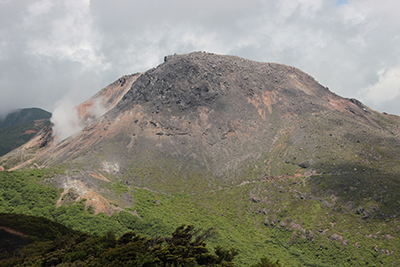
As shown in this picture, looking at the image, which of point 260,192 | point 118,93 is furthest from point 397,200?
point 118,93

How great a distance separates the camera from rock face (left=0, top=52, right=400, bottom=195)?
341 feet

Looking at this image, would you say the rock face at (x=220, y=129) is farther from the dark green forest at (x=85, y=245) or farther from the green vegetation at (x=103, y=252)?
the green vegetation at (x=103, y=252)

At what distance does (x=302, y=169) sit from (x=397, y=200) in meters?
32.3

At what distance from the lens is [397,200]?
70.6 m

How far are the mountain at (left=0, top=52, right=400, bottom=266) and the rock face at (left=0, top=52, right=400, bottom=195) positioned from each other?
57 cm

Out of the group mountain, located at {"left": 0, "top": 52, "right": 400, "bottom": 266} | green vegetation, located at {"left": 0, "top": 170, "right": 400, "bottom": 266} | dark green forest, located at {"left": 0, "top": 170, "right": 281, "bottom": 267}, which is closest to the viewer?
dark green forest, located at {"left": 0, "top": 170, "right": 281, "bottom": 267}

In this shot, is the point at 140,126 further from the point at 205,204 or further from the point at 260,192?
the point at 260,192

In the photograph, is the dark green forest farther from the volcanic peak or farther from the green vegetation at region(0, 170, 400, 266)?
the volcanic peak

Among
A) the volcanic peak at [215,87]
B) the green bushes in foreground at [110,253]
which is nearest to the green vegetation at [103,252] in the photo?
the green bushes in foreground at [110,253]

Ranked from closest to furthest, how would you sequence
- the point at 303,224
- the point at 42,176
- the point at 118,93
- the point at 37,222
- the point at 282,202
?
the point at 37,222 < the point at 42,176 < the point at 303,224 < the point at 282,202 < the point at 118,93

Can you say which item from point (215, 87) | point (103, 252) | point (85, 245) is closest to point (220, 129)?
point (215, 87)

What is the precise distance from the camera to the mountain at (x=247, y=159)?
71.9 meters

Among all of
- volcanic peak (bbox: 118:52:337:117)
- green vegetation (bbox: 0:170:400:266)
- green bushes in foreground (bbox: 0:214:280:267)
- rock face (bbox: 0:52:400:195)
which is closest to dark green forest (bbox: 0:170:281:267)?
green bushes in foreground (bbox: 0:214:280:267)

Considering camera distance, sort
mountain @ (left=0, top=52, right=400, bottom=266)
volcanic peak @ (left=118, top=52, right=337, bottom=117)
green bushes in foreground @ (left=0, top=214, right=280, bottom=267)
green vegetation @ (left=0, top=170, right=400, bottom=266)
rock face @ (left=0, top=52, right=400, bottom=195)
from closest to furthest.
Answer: green bushes in foreground @ (left=0, top=214, right=280, bottom=267) → green vegetation @ (left=0, top=170, right=400, bottom=266) → mountain @ (left=0, top=52, right=400, bottom=266) → rock face @ (left=0, top=52, right=400, bottom=195) → volcanic peak @ (left=118, top=52, right=337, bottom=117)
